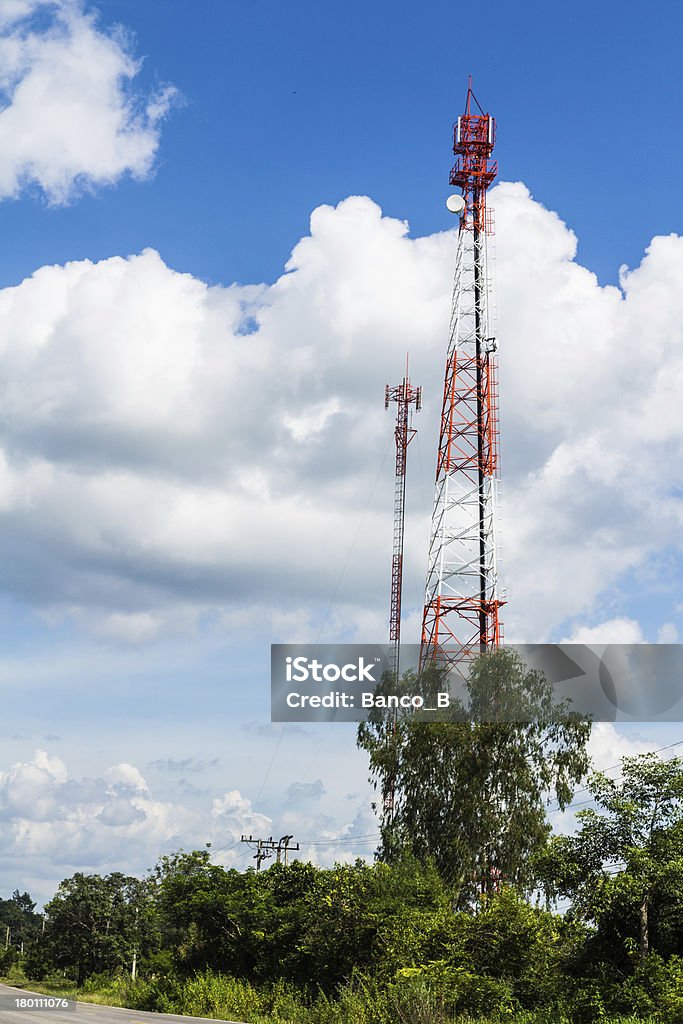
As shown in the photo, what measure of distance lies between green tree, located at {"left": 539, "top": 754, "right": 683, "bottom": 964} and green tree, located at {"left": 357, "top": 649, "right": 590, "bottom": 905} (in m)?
17.0

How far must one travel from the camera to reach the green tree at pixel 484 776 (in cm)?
4359

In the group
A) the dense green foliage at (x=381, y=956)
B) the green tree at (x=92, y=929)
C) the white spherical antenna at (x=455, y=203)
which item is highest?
the white spherical antenna at (x=455, y=203)

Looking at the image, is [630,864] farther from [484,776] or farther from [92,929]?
[92,929]

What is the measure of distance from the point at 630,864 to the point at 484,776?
65.5ft

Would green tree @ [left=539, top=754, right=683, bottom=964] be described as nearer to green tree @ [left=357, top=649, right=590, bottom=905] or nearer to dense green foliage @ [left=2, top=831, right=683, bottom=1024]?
dense green foliage @ [left=2, top=831, right=683, bottom=1024]

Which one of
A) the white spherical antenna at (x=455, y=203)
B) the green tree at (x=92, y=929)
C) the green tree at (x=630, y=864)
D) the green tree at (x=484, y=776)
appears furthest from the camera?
the green tree at (x=92, y=929)

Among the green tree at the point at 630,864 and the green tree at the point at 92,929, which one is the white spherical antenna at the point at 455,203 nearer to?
the green tree at the point at 630,864

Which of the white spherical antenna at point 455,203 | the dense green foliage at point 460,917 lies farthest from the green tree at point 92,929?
the white spherical antenna at point 455,203

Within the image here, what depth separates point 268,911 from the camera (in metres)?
41.2

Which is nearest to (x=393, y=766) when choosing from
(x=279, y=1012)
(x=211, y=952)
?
(x=211, y=952)

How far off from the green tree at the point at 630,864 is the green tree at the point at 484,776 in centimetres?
1697

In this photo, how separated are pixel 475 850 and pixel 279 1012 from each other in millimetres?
12351

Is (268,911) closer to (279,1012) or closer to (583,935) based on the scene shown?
(279,1012)

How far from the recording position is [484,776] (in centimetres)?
4488
